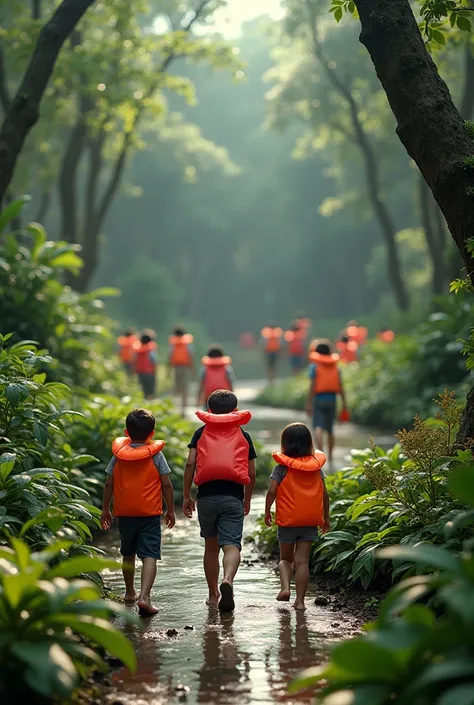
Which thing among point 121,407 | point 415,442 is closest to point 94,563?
point 415,442

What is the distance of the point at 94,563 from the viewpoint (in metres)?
4.64

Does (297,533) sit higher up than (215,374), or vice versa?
(215,374)

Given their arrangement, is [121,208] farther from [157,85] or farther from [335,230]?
[157,85]

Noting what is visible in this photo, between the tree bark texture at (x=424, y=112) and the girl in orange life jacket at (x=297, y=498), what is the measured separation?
165cm

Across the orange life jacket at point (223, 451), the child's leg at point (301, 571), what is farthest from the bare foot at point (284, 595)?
the orange life jacket at point (223, 451)

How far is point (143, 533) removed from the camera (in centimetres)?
706

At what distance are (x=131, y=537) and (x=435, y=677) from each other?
12.4 feet

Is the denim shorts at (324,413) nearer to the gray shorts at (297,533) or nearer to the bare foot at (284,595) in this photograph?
the gray shorts at (297,533)

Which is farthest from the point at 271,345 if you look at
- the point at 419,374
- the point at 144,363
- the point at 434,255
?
the point at 419,374

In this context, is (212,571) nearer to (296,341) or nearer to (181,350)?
(181,350)

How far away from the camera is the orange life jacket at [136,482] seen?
6984 millimetres

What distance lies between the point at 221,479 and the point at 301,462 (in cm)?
55

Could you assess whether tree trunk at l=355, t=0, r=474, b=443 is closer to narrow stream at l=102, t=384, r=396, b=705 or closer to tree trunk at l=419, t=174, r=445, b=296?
narrow stream at l=102, t=384, r=396, b=705

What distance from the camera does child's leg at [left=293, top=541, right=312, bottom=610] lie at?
692 cm
